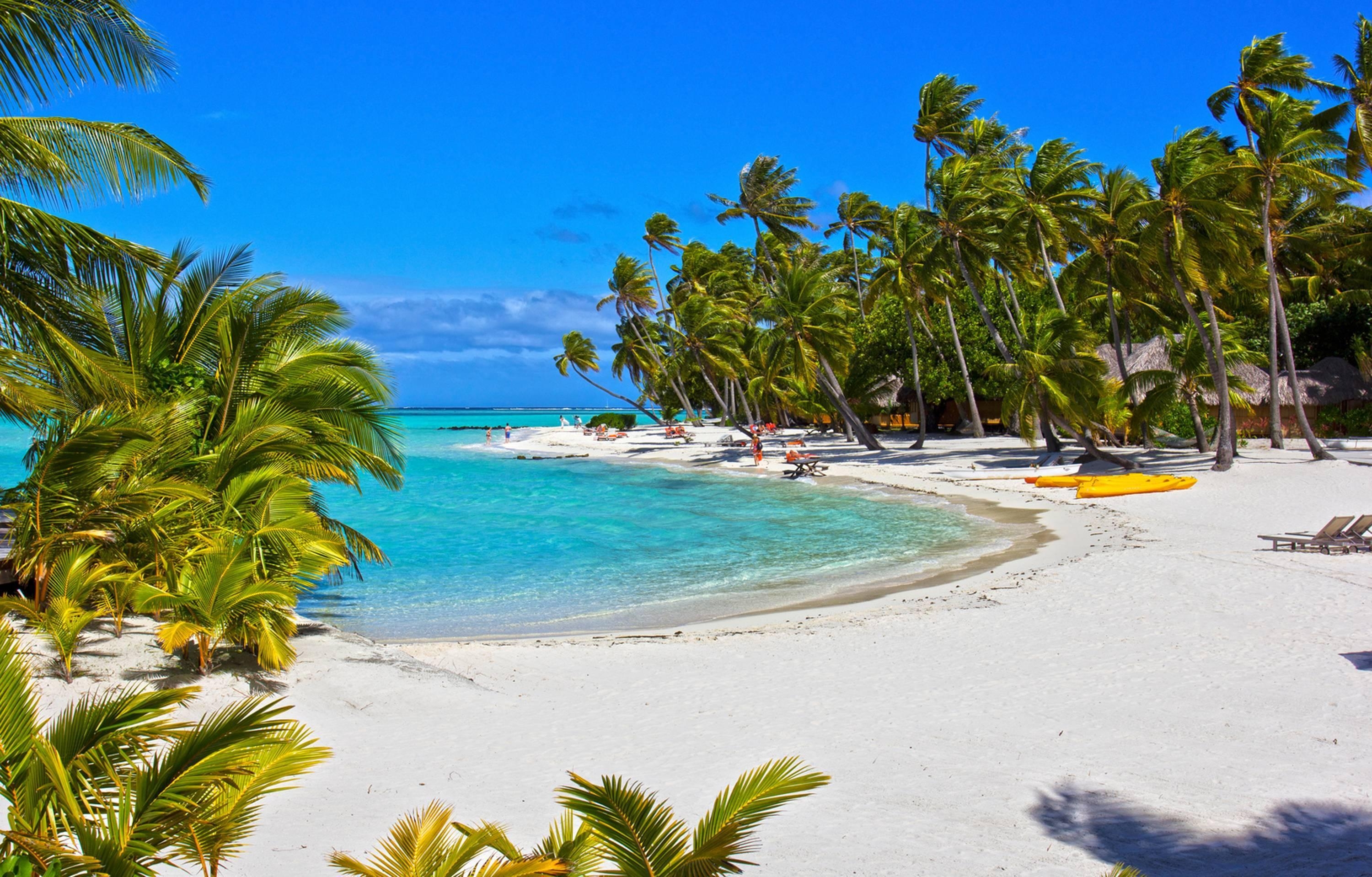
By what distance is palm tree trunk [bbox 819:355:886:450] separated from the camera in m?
30.8

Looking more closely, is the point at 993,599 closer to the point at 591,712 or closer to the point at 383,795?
the point at 591,712

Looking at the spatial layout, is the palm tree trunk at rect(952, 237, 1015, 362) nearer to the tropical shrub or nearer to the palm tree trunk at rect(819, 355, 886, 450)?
the palm tree trunk at rect(819, 355, 886, 450)

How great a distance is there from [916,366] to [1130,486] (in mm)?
12298

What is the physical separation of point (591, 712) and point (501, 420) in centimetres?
12135

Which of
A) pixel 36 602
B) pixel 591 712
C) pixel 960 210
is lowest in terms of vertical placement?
pixel 591 712

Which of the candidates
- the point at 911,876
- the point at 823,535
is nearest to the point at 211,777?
the point at 911,876

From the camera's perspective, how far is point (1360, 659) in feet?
21.5

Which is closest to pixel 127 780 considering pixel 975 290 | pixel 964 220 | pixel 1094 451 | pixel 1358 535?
pixel 1358 535

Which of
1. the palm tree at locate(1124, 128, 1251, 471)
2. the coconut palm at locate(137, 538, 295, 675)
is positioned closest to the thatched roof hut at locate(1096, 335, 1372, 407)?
the palm tree at locate(1124, 128, 1251, 471)

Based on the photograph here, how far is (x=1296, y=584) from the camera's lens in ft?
30.7

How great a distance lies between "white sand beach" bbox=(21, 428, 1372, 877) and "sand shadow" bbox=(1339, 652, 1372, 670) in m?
0.04

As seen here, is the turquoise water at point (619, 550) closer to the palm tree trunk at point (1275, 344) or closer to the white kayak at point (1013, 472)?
the white kayak at point (1013, 472)

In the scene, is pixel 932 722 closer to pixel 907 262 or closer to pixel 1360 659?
pixel 1360 659

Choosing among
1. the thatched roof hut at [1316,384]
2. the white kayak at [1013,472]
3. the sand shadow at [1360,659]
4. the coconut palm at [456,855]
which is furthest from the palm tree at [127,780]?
the thatched roof hut at [1316,384]
